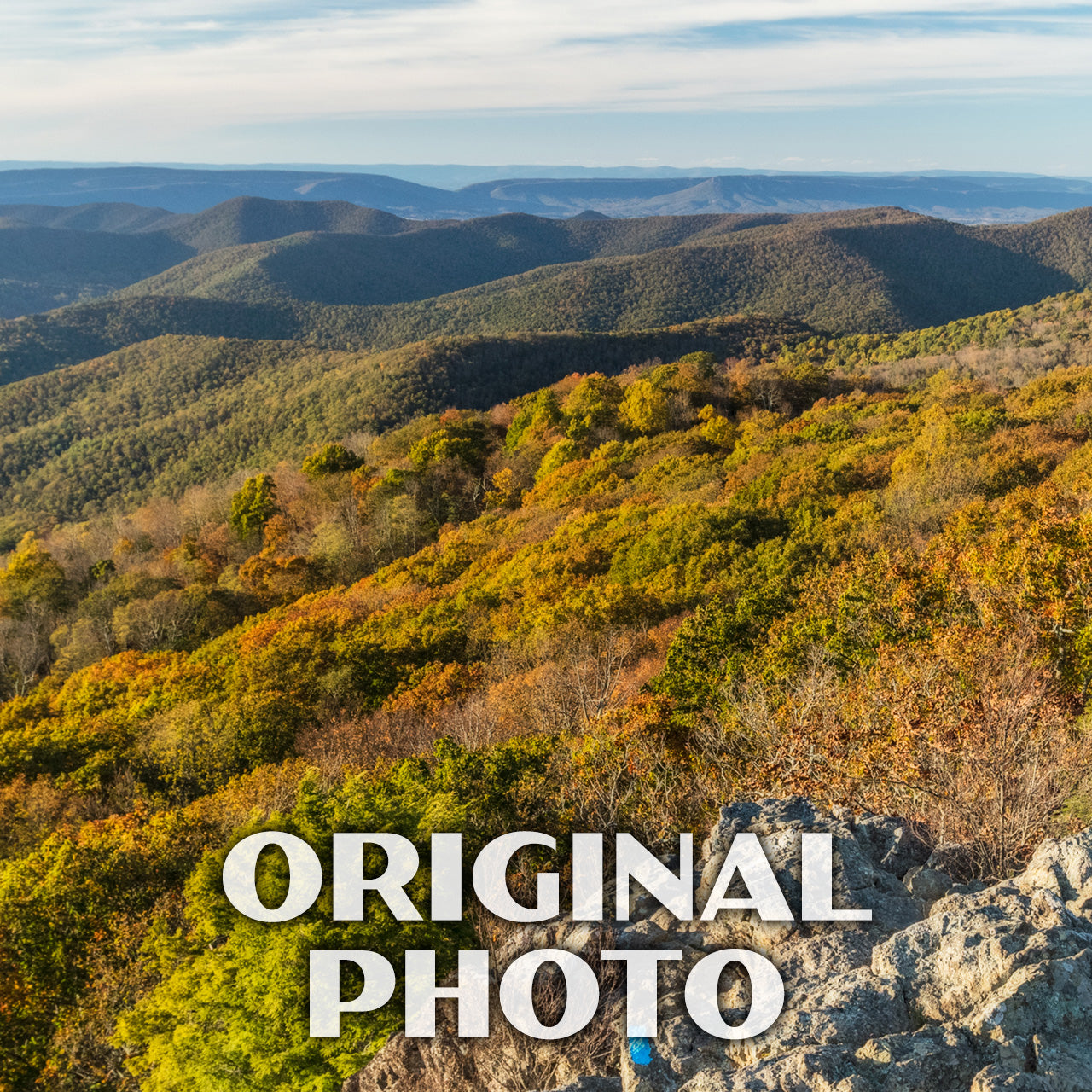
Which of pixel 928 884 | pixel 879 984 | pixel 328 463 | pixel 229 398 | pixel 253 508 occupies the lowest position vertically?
pixel 253 508

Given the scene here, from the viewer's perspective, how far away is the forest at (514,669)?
14.1 meters

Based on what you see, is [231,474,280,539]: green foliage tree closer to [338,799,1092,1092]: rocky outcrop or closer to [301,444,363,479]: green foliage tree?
[301,444,363,479]: green foliage tree

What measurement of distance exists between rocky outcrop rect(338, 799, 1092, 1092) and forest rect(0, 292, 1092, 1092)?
78.9 inches

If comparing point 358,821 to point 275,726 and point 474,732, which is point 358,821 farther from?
point 275,726

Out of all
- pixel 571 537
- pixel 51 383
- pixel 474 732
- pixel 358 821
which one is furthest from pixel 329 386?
pixel 358 821

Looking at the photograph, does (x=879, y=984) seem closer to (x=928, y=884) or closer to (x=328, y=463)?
(x=928, y=884)

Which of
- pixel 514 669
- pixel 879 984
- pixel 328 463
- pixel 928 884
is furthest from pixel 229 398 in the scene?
pixel 879 984

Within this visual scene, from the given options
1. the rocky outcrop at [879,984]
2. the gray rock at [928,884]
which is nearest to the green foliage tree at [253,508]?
the rocky outcrop at [879,984]

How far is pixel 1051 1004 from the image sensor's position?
7855 mm

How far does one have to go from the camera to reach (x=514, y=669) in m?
31.0

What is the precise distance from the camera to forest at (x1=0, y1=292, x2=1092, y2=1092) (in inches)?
556

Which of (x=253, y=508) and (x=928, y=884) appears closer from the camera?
(x=928, y=884)

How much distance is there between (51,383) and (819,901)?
181 m

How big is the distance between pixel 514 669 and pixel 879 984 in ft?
73.9
